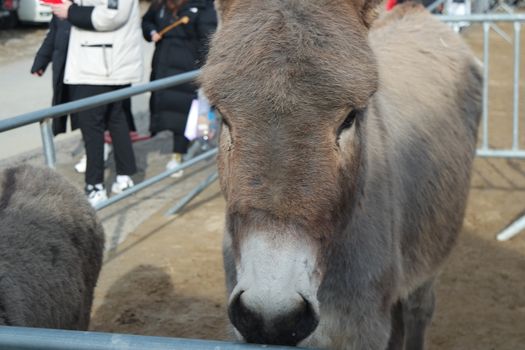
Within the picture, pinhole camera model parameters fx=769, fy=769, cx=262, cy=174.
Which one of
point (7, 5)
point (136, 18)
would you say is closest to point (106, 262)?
point (136, 18)

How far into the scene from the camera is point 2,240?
3396 millimetres

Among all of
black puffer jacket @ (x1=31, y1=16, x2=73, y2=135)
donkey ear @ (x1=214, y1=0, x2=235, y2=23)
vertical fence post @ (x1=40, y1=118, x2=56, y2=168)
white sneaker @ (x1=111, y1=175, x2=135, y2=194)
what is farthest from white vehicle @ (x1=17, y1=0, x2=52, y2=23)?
donkey ear @ (x1=214, y1=0, x2=235, y2=23)

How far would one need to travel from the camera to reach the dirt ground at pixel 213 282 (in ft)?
16.3

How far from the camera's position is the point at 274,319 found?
2139 mm

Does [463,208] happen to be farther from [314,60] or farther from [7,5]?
[7,5]

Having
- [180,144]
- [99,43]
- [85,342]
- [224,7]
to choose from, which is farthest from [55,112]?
[180,144]

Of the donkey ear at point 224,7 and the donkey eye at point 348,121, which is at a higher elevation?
the donkey ear at point 224,7

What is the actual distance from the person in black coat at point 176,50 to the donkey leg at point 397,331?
3774 mm

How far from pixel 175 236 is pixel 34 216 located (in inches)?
117

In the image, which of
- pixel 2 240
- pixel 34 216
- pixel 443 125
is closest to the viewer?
pixel 2 240

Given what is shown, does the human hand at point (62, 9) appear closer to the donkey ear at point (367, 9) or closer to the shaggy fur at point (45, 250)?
the shaggy fur at point (45, 250)

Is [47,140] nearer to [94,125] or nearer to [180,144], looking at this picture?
[94,125]

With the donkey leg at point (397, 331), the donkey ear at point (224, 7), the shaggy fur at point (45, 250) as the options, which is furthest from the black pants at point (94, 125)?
the donkey ear at point (224, 7)

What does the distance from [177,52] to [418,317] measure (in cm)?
408
